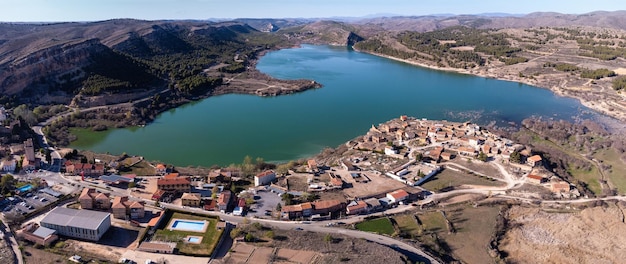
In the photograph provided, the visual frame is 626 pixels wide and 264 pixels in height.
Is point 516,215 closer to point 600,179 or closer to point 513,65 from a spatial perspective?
point 600,179

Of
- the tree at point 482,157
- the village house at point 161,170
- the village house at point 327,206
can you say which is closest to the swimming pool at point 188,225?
the village house at point 327,206

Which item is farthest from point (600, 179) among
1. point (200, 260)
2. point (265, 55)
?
point (265, 55)

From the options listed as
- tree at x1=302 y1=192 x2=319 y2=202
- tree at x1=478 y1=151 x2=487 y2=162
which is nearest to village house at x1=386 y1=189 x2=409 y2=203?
tree at x1=302 y1=192 x2=319 y2=202

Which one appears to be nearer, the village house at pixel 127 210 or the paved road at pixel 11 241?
the paved road at pixel 11 241

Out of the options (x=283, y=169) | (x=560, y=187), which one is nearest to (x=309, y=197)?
(x=283, y=169)

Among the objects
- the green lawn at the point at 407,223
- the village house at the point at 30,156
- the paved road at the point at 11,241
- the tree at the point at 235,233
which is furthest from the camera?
the village house at the point at 30,156

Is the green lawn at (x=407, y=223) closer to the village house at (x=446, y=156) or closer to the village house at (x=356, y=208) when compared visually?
the village house at (x=356, y=208)
